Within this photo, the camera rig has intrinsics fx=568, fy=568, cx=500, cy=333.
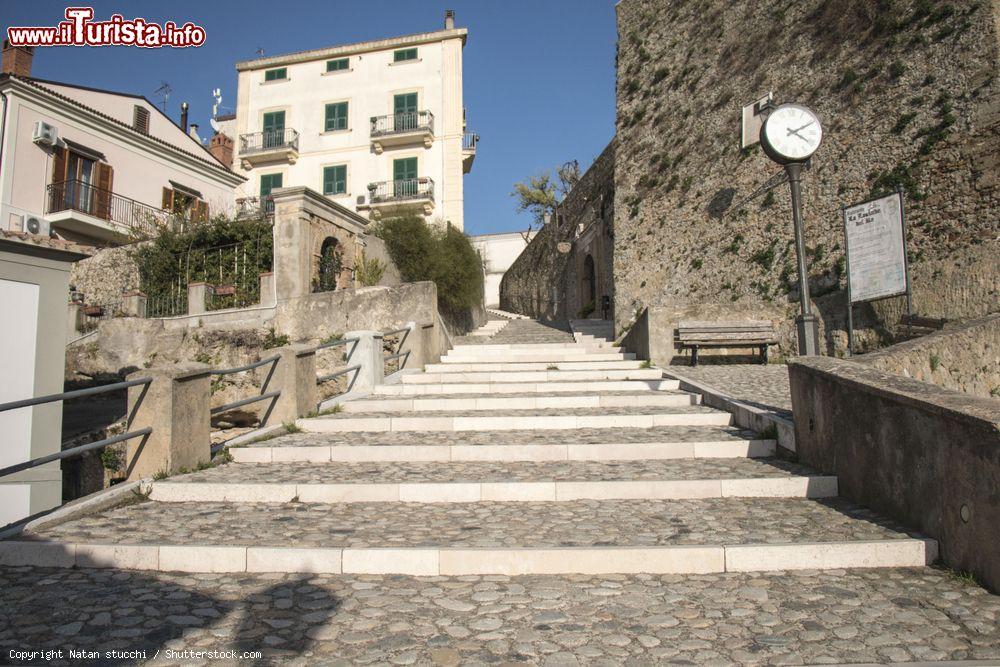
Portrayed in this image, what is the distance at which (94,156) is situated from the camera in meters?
19.5

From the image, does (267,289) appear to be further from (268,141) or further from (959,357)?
(268,141)

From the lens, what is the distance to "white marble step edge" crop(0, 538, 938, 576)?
10.0 ft

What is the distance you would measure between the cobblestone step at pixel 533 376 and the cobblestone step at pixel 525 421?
2.05 m

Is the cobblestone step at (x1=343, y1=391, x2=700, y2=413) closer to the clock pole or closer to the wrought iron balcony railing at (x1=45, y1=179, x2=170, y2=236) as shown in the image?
the clock pole

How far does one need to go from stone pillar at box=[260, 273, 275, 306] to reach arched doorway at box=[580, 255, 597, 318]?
37.6 feet

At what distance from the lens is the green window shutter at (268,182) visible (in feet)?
87.3

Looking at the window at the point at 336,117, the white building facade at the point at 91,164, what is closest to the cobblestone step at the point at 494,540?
the white building facade at the point at 91,164

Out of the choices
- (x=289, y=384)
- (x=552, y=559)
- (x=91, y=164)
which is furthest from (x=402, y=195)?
(x=552, y=559)

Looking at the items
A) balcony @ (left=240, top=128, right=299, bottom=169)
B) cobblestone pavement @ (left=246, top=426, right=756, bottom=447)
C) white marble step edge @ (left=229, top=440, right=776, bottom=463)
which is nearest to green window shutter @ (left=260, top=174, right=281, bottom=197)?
balcony @ (left=240, top=128, right=299, bottom=169)

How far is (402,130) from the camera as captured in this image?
82.2 ft

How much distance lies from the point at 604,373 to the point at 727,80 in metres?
9.77

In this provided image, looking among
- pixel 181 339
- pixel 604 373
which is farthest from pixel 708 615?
pixel 181 339

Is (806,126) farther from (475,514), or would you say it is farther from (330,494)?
(330,494)

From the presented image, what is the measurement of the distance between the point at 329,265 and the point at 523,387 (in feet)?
24.8
